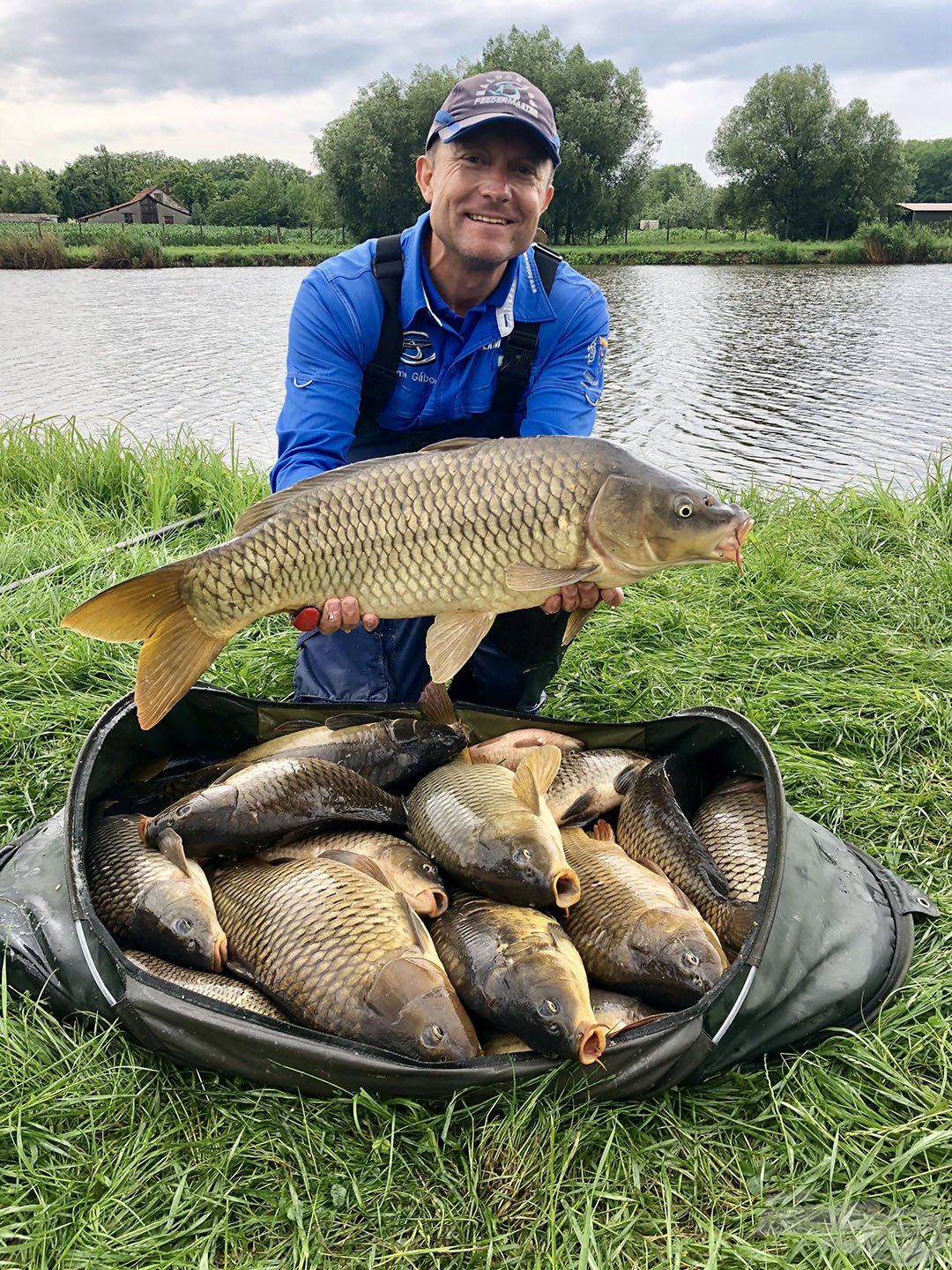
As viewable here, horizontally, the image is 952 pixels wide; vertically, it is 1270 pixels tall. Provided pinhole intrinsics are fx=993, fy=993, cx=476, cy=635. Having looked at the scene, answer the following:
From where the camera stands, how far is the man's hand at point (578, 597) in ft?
5.40

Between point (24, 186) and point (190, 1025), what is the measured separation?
199 ft

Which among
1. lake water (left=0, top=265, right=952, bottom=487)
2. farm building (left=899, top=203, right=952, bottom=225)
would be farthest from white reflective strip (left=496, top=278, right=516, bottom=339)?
farm building (left=899, top=203, right=952, bottom=225)

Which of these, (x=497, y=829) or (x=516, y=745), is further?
(x=516, y=745)

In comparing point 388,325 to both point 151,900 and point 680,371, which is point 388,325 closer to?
point 151,900

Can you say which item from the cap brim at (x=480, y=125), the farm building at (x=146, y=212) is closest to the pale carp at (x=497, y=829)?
the cap brim at (x=480, y=125)

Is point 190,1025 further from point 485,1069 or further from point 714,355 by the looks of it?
point 714,355

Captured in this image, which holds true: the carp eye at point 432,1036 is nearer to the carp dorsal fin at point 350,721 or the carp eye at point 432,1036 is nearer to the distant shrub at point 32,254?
the carp dorsal fin at point 350,721

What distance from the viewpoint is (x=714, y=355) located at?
34.8ft

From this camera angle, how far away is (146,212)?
5006 centimetres

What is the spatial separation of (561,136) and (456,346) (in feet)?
104

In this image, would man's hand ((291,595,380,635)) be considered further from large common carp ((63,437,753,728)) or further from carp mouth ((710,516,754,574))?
carp mouth ((710,516,754,574))

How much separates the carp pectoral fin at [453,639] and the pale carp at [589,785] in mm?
275

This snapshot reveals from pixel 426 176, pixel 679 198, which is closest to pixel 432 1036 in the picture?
pixel 426 176

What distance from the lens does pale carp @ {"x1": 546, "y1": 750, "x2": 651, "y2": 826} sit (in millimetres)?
1654
